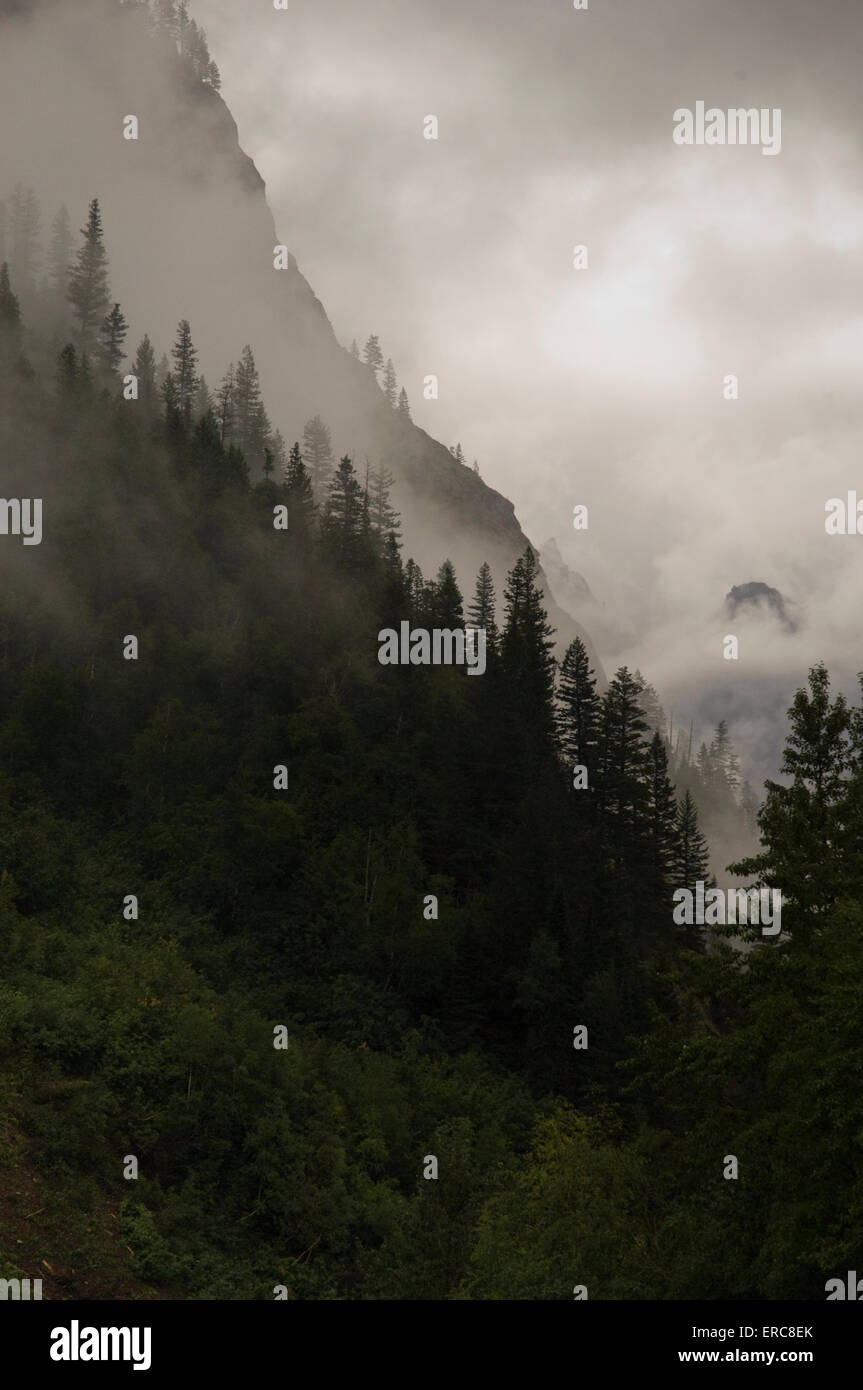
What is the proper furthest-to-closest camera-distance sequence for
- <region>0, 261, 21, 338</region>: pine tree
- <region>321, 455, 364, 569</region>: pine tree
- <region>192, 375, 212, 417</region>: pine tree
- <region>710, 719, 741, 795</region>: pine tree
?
<region>710, 719, 741, 795</region>: pine tree
<region>192, 375, 212, 417</region>: pine tree
<region>0, 261, 21, 338</region>: pine tree
<region>321, 455, 364, 569</region>: pine tree

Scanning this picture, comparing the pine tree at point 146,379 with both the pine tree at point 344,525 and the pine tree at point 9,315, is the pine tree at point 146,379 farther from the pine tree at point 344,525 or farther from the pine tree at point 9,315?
the pine tree at point 344,525

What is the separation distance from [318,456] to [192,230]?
90.0 meters

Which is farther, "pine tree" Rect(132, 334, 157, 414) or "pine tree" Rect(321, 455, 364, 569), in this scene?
"pine tree" Rect(132, 334, 157, 414)

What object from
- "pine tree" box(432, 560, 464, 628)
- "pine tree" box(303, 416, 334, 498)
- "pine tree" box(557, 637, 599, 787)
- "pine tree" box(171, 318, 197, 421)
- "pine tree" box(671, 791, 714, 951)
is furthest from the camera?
"pine tree" box(303, 416, 334, 498)

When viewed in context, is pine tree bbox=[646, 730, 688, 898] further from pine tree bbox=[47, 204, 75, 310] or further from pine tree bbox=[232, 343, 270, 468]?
pine tree bbox=[47, 204, 75, 310]

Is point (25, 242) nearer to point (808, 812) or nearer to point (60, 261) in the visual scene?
point (60, 261)

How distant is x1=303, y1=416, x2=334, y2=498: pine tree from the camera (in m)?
117

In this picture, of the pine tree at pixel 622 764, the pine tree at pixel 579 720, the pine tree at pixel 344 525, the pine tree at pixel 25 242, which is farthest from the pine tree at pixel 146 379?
the pine tree at pixel 622 764

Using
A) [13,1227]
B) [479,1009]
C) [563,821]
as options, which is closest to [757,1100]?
[13,1227]

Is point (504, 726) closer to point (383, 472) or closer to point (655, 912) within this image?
point (655, 912)

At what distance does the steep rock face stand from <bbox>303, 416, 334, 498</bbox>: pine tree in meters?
44.5

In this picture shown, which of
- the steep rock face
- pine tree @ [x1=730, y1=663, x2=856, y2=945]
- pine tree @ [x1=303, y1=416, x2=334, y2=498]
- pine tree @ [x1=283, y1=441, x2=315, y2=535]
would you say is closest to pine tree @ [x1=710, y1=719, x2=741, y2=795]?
the steep rock face

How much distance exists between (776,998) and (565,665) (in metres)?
55.8

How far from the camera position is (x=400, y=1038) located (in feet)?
155
